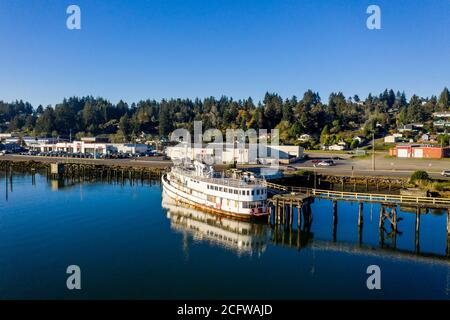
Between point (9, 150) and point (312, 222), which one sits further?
point (9, 150)

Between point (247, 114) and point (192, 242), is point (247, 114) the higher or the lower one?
the higher one

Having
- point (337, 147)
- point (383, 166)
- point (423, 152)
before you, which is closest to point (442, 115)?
point (337, 147)

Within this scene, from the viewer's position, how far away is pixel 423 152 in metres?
113

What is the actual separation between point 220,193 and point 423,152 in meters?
79.3

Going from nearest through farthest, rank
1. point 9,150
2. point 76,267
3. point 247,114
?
point 76,267 < point 9,150 < point 247,114

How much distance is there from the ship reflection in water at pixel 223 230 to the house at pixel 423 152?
78556mm

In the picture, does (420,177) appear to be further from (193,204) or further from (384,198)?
(193,204)

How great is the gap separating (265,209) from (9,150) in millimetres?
138644

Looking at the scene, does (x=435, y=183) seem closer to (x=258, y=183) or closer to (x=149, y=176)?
(x=258, y=183)

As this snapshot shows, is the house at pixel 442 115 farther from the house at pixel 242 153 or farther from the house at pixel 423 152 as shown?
the house at pixel 242 153

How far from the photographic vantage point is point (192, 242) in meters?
46.0

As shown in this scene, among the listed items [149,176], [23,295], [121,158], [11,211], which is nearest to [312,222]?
[23,295]

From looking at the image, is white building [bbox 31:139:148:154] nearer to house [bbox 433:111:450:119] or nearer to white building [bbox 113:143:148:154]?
white building [bbox 113:143:148:154]

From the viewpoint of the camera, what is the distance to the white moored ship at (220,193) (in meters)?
53.8
